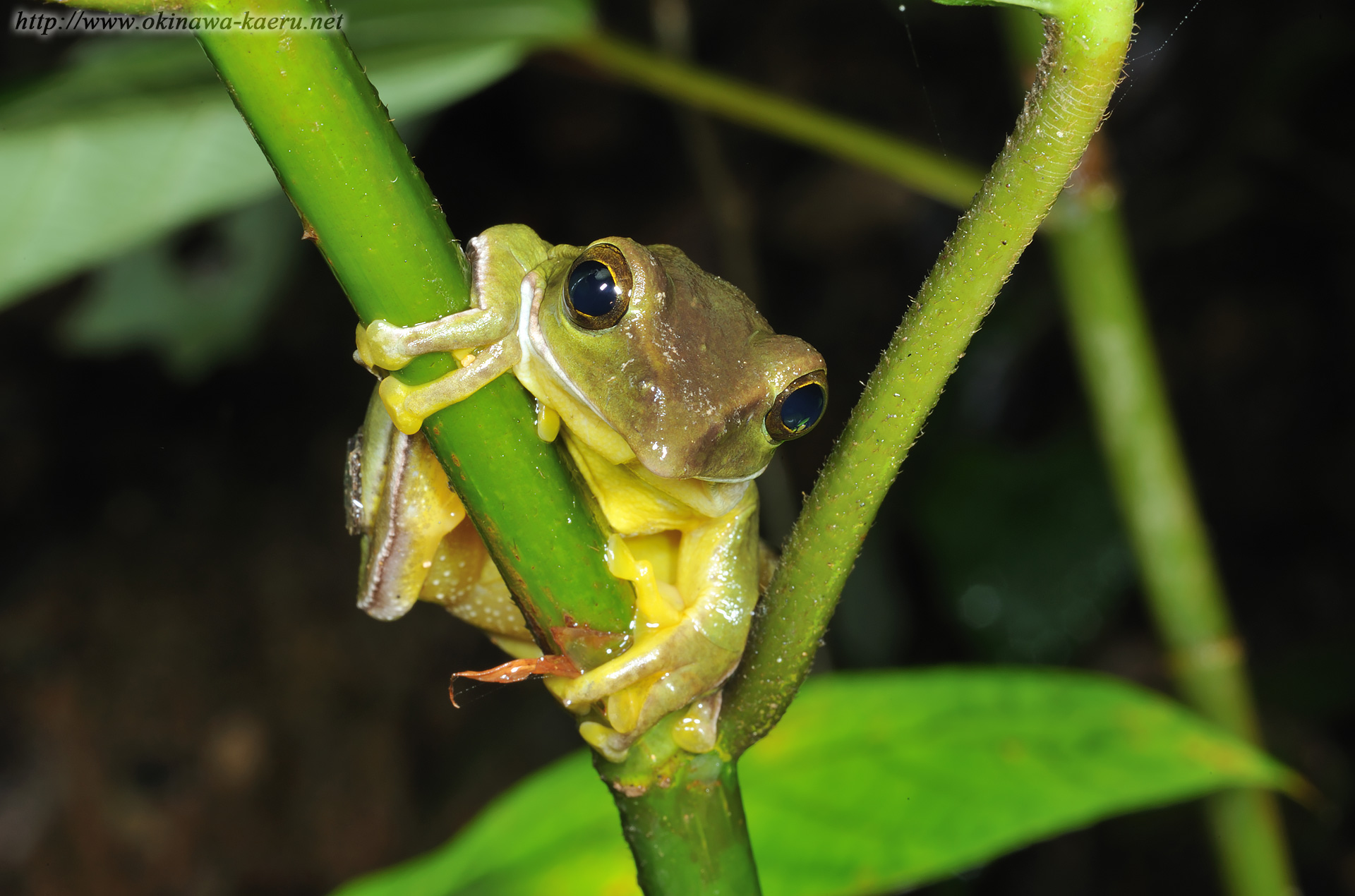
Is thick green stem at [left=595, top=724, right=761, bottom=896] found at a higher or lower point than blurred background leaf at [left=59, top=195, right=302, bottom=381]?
higher

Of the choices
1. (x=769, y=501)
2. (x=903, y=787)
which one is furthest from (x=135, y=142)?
(x=769, y=501)

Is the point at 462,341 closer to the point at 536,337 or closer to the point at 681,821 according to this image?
the point at 536,337

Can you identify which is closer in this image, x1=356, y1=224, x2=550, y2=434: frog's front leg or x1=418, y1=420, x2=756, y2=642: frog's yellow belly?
x1=356, y1=224, x2=550, y2=434: frog's front leg

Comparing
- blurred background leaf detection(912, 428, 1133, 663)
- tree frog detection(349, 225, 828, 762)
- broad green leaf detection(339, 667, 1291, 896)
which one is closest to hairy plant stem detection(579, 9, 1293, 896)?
broad green leaf detection(339, 667, 1291, 896)

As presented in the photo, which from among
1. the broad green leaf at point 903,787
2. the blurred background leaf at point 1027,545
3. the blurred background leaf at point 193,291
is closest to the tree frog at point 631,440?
the broad green leaf at point 903,787

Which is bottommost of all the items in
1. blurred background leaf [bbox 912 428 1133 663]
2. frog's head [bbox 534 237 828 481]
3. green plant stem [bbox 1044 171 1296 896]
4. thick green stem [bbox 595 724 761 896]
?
blurred background leaf [bbox 912 428 1133 663]

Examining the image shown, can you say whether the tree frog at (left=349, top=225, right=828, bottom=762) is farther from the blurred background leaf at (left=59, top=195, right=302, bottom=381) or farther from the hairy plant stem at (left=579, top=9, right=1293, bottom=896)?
the blurred background leaf at (left=59, top=195, right=302, bottom=381)

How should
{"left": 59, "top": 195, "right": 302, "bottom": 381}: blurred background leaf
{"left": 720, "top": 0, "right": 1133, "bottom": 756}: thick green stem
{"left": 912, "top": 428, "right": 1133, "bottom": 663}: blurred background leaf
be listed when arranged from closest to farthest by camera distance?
{"left": 720, "top": 0, "right": 1133, "bottom": 756}: thick green stem, {"left": 59, "top": 195, "right": 302, "bottom": 381}: blurred background leaf, {"left": 912, "top": 428, "right": 1133, "bottom": 663}: blurred background leaf

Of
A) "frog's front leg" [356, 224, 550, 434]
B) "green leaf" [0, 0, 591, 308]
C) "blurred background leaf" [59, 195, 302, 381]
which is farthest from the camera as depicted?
"blurred background leaf" [59, 195, 302, 381]
